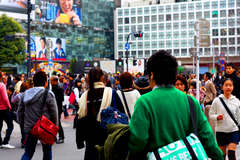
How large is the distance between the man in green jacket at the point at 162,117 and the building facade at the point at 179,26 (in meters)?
82.7

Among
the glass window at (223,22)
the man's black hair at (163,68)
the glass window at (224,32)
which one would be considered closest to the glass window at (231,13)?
the glass window at (223,22)

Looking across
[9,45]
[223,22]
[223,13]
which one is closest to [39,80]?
[9,45]

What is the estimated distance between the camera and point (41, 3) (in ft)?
240

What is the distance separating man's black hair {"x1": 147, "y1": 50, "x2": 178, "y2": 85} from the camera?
2.37m

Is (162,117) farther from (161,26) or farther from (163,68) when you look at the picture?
(161,26)

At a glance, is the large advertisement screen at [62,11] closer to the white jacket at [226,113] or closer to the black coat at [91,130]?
the white jacket at [226,113]

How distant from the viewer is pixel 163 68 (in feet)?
7.80

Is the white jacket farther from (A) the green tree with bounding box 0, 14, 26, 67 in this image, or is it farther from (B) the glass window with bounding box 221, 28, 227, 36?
(B) the glass window with bounding box 221, 28, 227, 36

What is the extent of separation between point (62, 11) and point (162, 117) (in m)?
78.7

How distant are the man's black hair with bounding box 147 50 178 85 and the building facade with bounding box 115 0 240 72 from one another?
82667 millimetres

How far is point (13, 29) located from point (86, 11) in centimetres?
3415

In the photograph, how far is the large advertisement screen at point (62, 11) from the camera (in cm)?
7431

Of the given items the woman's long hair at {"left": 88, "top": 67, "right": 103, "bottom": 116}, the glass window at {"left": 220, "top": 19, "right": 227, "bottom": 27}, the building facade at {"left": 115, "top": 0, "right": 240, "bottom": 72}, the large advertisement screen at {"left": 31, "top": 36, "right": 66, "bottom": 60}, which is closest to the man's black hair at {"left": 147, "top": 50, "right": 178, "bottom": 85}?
the woman's long hair at {"left": 88, "top": 67, "right": 103, "bottom": 116}

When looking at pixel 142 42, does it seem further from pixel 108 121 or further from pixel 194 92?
pixel 108 121
